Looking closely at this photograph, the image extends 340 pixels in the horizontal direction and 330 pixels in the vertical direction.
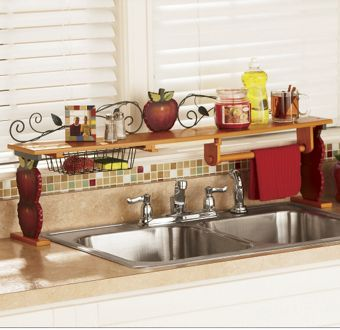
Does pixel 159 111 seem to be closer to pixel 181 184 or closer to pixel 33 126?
pixel 181 184

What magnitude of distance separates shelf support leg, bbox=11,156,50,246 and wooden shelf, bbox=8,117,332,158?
5 cm

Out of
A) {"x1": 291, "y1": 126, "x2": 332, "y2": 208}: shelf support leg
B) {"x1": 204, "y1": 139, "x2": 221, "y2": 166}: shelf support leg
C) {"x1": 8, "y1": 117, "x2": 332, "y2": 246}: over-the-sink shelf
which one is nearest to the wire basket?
{"x1": 8, "y1": 117, "x2": 332, "y2": 246}: over-the-sink shelf

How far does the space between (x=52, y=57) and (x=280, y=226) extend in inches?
40.4

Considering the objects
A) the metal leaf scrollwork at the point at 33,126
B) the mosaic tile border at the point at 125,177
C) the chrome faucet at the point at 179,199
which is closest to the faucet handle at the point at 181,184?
the chrome faucet at the point at 179,199

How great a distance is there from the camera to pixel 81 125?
3334 mm

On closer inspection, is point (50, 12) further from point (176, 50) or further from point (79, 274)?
point (79, 274)

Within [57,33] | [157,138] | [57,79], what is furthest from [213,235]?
[57,33]

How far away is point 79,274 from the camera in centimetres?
294

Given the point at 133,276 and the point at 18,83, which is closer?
the point at 133,276

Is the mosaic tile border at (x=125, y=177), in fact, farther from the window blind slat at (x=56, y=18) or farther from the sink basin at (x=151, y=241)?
the window blind slat at (x=56, y=18)

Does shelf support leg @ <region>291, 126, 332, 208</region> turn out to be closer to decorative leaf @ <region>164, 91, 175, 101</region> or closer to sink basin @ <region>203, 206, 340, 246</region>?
sink basin @ <region>203, 206, 340, 246</region>

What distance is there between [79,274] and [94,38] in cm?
94

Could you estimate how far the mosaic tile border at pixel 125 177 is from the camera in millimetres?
3480

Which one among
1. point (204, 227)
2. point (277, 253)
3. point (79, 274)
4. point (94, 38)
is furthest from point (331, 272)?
point (94, 38)
